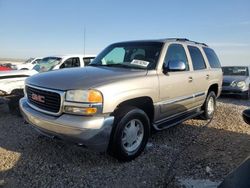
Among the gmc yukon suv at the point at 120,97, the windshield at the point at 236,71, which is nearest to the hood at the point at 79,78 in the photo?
the gmc yukon suv at the point at 120,97

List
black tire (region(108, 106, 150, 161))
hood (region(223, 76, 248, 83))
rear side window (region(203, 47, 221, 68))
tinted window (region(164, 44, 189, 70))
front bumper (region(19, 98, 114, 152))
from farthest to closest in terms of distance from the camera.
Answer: hood (region(223, 76, 248, 83)) → rear side window (region(203, 47, 221, 68)) → tinted window (region(164, 44, 189, 70)) → black tire (region(108, 106, 150, 161)) → front bumper (region(19, 98, 114, 152))

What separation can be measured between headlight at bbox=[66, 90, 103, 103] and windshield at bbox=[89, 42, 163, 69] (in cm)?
134

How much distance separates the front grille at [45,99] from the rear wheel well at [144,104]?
0.89 m

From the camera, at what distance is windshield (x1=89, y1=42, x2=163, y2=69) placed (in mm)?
4633

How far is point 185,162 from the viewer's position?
4121 mm

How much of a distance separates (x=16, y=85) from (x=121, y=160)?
165 inches

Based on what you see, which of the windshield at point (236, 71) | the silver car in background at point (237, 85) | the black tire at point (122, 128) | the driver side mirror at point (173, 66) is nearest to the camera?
the black tire at point (122, 128)

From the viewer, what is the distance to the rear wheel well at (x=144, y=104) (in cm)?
397

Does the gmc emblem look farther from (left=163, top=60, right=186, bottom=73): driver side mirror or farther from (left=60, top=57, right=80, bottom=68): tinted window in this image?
(left=60, top=57, right=80, bottom=68): tinted window

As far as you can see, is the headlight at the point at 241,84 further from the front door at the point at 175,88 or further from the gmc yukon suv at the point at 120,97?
the front door at the point at 175,88

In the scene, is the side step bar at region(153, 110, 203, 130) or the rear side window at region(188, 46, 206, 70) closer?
the side step bar at region(153, 110, 203, 130)

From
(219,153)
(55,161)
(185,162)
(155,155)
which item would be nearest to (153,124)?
(155,155)

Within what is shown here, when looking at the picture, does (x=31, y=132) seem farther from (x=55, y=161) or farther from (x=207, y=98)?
(x=207, y=98)

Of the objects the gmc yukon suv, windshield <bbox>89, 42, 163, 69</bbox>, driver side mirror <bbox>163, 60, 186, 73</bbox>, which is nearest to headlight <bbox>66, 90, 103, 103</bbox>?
the gmc yukon suv
